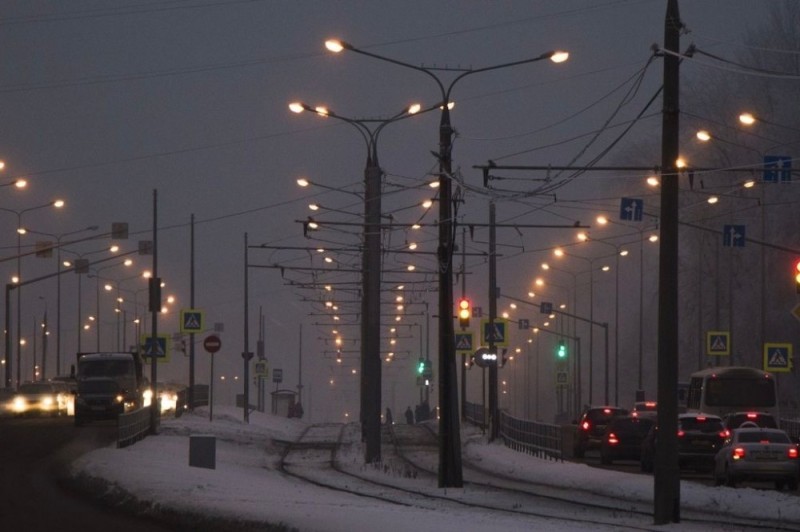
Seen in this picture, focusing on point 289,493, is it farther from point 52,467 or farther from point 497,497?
point 52,467

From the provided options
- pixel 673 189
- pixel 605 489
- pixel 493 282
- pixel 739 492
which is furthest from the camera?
pixel 493 282

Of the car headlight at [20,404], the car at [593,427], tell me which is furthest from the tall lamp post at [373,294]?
the car headlight at [20,404]

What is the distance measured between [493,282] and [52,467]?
24788 mm

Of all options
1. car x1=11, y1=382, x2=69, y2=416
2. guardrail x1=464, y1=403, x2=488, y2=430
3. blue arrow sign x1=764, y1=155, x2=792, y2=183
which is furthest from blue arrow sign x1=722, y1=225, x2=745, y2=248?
car x1=11, y1=382, x2=69, y2=416

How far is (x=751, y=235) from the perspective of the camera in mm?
82062

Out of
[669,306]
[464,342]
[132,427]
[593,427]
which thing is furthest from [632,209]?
Result: [669,306]

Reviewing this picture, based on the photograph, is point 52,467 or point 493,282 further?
point 493,282

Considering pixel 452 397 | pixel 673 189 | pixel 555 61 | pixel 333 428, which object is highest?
pixel 555 61

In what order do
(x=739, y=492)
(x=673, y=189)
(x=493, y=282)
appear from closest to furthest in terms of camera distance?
(x=673, y=189) < (x=739, y=492) < (x=493, y=282)

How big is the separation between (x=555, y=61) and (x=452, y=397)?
7706 mm

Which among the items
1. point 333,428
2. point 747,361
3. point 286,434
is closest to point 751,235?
point 747,361

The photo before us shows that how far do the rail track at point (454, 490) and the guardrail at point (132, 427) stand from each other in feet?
14.4

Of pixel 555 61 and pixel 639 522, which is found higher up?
pixel 555 61

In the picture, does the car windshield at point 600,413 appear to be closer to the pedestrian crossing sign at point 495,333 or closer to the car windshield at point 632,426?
the car windshield at point 632,426
